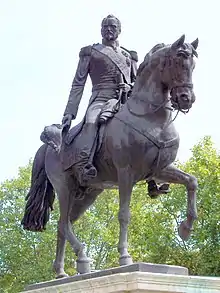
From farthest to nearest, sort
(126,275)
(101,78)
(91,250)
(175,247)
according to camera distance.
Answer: (91,250) → (175,247) → (101,78) → (126,275)

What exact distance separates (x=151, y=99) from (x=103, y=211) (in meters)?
21.7

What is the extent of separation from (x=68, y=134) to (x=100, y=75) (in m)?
0.98

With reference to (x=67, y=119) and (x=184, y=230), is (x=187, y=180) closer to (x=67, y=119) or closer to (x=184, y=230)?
(x=184, y=230)

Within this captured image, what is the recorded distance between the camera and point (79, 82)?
11.4 m

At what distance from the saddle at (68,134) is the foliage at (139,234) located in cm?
1679

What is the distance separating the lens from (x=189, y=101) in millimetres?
9695

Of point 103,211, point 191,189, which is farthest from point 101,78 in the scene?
point 103,211

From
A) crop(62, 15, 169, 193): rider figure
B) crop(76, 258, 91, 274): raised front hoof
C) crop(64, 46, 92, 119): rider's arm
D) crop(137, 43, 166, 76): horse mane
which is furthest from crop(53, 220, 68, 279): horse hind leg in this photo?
crop(137, 43, 166, 76): horse mane

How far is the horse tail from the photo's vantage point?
1159 cm

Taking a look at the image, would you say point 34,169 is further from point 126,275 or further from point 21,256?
point 21,256

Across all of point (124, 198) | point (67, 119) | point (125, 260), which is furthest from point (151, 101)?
point (125, 260)

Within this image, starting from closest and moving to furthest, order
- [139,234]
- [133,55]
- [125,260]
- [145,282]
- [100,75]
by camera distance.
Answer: [145,282], [125,260], [100,75], [133,55], [139,234]

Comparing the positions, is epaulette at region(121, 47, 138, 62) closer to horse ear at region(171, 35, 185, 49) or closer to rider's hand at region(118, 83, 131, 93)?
rider's hand at region(118, 83, 131, 93)

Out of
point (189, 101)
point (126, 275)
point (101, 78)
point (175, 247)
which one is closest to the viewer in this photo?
point (126, 275)
